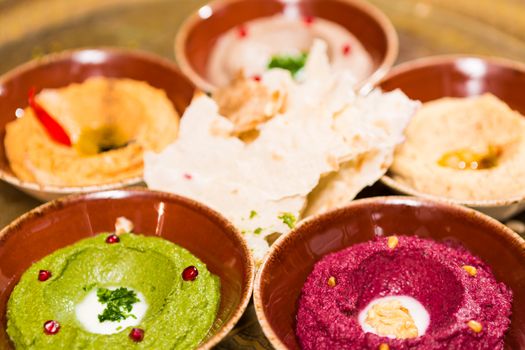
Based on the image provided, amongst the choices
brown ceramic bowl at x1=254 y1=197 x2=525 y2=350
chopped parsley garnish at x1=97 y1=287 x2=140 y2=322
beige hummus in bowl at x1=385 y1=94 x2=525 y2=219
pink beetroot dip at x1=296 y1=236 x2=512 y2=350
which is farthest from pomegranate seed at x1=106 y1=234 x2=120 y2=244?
beige hummus in bowl at x1=385 y1=94 x2=525 y2=219

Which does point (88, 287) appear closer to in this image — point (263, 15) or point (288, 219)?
point (288, 219)

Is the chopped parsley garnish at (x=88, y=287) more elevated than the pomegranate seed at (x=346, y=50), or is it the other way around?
the chopped parsley garnish at (x=88, y=287)

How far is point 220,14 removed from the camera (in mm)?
7129

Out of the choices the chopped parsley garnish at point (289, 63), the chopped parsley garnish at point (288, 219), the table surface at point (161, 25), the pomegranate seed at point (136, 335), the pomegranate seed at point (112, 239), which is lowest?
the table surface at point (161, 25)

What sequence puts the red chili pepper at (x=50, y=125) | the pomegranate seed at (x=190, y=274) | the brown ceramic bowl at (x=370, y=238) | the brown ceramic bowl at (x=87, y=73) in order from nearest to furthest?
the brown ceramic bowl at (x=370, y=238) < the pomegranate seed at (x=190, y=274) < the red chili pepper at (x=50, y=125) < the brown ceramic bowl at (x=87, y=73)

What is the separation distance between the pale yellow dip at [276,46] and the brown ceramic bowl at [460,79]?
0.49m

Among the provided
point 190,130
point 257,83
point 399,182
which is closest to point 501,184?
point 399,182

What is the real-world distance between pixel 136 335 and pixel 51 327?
19.3 inches

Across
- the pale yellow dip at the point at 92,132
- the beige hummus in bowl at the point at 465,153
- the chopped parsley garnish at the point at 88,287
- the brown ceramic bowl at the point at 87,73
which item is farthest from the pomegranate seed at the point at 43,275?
the beige hummus in bowl at the point at 465,153

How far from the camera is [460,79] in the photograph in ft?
19.8

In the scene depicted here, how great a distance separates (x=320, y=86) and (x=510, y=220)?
5.69 feet

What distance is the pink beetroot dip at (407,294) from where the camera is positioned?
3.61 metres

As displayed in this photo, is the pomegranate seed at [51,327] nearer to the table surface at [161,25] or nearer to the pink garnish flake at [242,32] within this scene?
the table surface at [161,25]

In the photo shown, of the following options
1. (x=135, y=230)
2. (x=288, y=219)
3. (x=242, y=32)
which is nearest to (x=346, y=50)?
(x=242, y=32)
